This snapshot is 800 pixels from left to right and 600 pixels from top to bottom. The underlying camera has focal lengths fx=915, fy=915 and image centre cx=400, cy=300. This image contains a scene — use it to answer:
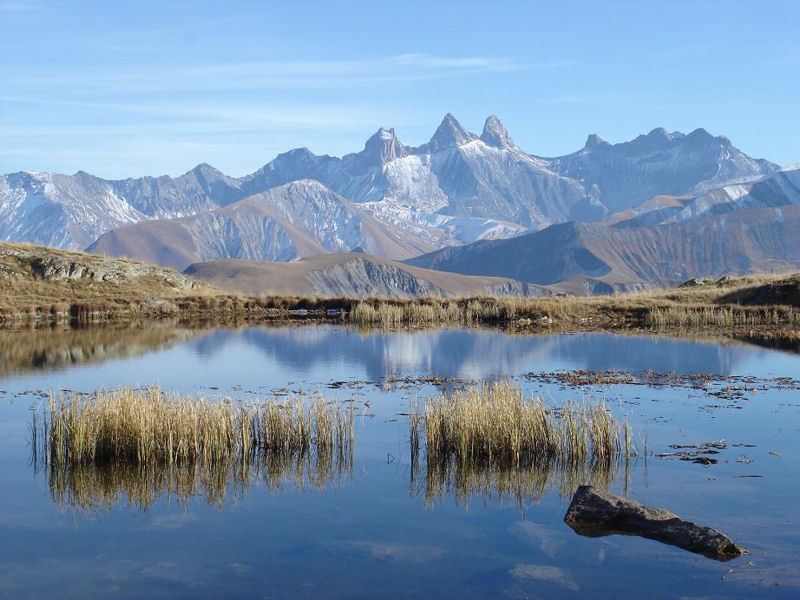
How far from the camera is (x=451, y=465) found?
1859cm

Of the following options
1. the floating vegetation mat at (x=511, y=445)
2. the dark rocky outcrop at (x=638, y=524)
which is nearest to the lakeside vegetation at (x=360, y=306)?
the floating vegetation mat at (x=511, y=445)

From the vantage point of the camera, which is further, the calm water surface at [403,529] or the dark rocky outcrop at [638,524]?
the dark rocky outcrop at [638,524]

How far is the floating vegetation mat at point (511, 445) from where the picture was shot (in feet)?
59.1

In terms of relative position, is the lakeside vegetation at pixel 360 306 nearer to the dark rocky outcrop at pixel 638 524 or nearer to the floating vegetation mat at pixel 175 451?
the floating vegetation mat at pixel 175 451

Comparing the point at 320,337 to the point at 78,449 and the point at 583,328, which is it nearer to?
the point at 583,328

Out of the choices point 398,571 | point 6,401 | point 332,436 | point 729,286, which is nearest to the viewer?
point 398,571

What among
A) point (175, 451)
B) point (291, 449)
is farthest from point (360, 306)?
point (175, 451)

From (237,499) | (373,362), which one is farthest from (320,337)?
(237,499)

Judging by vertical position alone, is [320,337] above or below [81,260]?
below

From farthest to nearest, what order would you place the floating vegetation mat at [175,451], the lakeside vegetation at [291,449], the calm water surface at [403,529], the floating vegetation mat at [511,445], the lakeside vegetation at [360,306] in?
the lakeside vegetation at [360,306] → the floating vegetation mat at [511,445] → the lakeside vegetation at [291,449] → the floating vegetation mat at [175,451] → the calm water surface at [403,529]

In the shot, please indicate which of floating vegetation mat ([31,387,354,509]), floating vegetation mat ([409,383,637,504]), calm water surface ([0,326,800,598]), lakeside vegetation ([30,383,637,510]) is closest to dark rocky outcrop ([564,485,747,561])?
calm water surface ([0,326,800,598])

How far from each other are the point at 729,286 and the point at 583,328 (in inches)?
966

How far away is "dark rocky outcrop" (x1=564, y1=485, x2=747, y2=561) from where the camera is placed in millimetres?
13695

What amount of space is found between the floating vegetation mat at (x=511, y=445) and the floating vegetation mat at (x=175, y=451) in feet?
6.38
